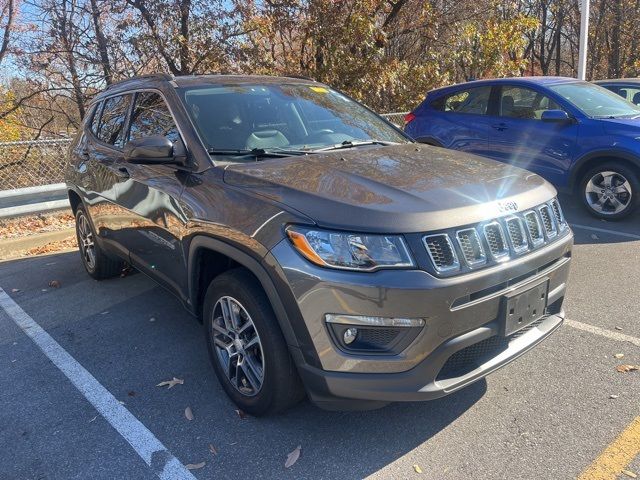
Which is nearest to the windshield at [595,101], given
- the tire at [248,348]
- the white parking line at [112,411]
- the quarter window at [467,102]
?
the quarter window at [467,102]

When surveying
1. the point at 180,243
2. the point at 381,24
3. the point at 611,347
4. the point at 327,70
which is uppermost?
the point at 381,24

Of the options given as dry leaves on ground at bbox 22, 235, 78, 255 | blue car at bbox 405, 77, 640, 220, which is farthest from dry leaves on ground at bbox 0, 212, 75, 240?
blue car at bbox 405, 77, 640, 220

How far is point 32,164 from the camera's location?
776cm

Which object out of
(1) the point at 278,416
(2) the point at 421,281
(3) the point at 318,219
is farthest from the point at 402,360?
(1) the point at 278,416

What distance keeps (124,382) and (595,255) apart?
4492 mm

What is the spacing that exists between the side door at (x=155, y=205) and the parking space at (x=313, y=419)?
0.62 m

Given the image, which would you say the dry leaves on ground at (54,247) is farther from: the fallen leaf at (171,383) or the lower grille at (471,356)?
the lower grille at (471,356)

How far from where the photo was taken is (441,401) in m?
3.05

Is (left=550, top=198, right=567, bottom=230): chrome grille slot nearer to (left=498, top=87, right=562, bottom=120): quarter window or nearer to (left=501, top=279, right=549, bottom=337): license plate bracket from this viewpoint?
(left=501, top=279, right=549, bottom=337): license plate bracket

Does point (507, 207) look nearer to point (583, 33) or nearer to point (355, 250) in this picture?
point (355, 250)

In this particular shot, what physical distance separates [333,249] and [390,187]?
52 centimetres

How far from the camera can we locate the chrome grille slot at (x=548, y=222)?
9.58ft

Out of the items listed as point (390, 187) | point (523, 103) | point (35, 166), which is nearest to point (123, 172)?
point (390, 187)

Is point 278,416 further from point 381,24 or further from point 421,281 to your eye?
point 381,24
